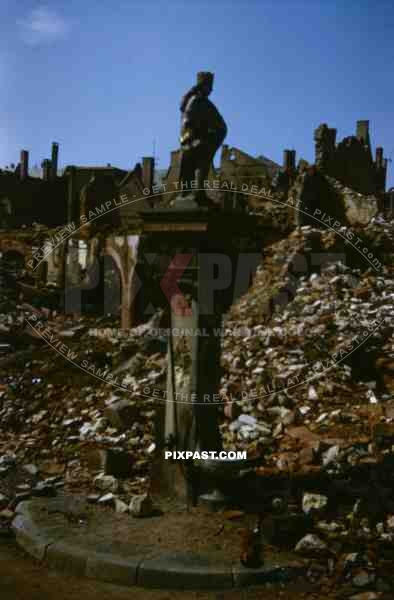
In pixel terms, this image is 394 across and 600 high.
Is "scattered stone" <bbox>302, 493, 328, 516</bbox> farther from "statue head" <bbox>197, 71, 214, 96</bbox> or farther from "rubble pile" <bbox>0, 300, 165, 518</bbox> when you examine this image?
"statue head" <bbox>197, 71, 214, 96</bbox>

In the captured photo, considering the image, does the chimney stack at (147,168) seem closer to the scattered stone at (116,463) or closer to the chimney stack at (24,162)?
the chimney stack at (24,162)

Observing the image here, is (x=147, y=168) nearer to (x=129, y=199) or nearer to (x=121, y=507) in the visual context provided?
(x=129, y=199)

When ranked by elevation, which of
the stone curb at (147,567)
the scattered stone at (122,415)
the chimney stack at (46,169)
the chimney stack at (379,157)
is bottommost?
the stone curb at (147,567)

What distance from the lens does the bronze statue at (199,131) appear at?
520 centimetres

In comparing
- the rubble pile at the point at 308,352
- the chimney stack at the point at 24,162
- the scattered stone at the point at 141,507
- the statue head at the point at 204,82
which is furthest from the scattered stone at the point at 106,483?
the chimney stack at the point at 24,162

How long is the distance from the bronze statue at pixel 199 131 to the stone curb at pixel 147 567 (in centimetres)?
261

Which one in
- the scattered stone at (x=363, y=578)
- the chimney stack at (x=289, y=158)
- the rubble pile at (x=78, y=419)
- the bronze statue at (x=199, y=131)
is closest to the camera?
the scattered stone at (x=363, y=578)

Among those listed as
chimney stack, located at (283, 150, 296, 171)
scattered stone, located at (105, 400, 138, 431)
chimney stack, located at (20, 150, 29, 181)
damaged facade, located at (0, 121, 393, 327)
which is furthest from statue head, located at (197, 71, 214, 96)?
chimney stack, located at (20, 150, 29, 181)

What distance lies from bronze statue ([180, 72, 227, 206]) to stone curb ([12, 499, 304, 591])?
8.56 ft

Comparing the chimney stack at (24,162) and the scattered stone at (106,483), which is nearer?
the scattered stone at (106,483)

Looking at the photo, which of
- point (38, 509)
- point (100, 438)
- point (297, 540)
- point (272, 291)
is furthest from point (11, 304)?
point (297, 540)

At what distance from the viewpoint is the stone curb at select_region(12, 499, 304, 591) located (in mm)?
4191

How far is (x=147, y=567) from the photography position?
4289 mm

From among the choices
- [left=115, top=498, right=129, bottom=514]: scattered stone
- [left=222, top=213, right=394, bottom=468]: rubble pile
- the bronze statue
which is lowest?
[left=115, top=498, right=129, bottom=514]: scattered stone
